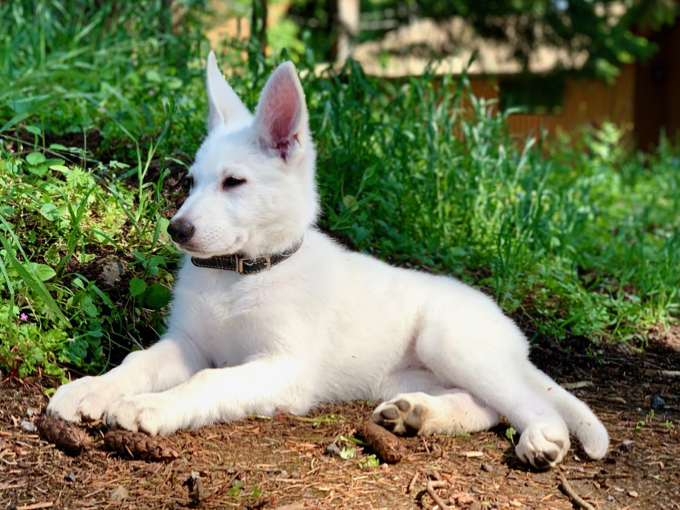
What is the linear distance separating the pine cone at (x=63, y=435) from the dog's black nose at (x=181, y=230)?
74 centimetres

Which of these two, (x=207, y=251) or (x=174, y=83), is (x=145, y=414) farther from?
(x=174, y=83)

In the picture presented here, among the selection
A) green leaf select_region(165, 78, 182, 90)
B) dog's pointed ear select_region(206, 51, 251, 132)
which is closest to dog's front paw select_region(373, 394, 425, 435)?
dog's pointed ear select_region(206, 51, 251, 132)

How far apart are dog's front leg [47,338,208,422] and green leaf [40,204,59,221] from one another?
2.75 feet

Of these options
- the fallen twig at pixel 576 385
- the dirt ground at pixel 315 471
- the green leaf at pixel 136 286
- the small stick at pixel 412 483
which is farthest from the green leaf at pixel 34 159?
the fallen twig at pixel 576 385

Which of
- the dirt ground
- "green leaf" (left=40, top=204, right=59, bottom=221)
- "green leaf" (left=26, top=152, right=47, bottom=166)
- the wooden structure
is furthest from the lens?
the wooden structure

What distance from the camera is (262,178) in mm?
2885

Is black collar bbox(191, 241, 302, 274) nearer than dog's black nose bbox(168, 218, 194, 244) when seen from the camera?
No

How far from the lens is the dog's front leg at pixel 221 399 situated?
2430 millimetres

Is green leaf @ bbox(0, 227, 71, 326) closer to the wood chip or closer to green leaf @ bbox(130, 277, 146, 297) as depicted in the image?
green leaf @ bbox(130, 277, 146, 297)

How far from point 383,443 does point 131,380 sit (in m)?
0.96

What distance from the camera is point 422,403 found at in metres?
2.69

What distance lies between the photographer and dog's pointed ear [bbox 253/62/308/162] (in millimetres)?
2875

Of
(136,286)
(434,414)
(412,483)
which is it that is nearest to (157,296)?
(136,286)

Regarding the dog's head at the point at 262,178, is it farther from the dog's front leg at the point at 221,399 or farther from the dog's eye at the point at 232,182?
the dog's front leg at the point at 221,399
